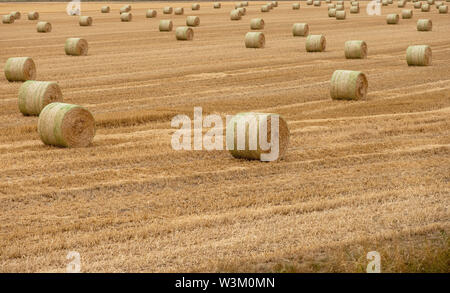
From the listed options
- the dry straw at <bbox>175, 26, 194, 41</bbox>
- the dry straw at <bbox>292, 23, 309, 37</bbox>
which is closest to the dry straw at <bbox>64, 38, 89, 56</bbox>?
the dry straw at <bbox>175, 26, 194, 41</bbox>

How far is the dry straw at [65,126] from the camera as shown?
15039 millimetres

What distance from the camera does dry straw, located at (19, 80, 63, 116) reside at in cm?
1853

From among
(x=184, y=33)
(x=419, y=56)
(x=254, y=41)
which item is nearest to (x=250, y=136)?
(x=419, y=56)

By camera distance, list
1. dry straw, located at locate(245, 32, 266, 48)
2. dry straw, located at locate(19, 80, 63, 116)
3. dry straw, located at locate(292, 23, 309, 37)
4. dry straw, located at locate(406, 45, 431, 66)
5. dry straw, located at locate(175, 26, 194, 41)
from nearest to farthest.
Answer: dry straw, located at locate(19, 80, 63, 116) < dry straw, located at locate(406, 45, 431, 66) < dry straw, located at locate(245, 32, 266, 48) < dry straw, located at locate(175, 26, 194, 41) < dry straw, located at locate(292, 23, 309, 37)

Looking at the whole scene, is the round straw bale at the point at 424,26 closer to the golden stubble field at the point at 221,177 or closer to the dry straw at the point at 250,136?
the golden stubble field at the point at 221,177

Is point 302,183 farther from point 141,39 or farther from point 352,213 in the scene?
point 141,39

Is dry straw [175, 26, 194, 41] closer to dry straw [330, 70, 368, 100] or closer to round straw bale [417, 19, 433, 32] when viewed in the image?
round straw bale [417, 19, 433, 32]

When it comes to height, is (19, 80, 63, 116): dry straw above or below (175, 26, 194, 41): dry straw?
above

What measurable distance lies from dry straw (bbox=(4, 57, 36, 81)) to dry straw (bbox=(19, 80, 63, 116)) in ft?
20.1

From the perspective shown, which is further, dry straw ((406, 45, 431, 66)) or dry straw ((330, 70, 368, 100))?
dry straw ((406, 45, 431, 66))

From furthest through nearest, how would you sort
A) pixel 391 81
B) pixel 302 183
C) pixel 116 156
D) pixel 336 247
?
pixel 391 81
pixel 116 156
pixel 302 183
pixel 336 247

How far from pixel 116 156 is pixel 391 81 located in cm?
1229

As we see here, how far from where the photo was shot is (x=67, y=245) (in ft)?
31.6

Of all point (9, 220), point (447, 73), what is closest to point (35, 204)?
point (9, 220)
